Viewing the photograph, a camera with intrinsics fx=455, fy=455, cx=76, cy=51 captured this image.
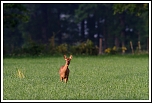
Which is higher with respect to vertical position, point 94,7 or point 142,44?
point 94,7

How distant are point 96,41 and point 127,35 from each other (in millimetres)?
3617

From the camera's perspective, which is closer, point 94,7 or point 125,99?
point 125,99

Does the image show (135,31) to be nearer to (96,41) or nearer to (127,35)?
(127,35)

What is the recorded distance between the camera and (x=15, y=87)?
989 cm

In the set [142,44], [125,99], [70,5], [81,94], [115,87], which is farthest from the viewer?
[70,5]

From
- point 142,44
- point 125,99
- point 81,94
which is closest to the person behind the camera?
point 125,99

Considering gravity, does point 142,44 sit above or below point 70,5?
below

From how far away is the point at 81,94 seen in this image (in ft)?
28.1

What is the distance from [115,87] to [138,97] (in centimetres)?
156

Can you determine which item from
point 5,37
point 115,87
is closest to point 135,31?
point 5,37

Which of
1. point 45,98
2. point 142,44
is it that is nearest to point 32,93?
point 45,98

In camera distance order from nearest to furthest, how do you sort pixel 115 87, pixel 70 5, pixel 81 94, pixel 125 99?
pixel 125 99 → pixel 81 94 → pixel 115 87 → pixel 70 5

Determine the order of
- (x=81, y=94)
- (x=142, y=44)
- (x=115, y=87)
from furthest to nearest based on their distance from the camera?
(x=142, y=44) < (x=115, y=87) < (x=81, y=94)

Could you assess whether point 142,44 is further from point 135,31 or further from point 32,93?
point 32,93
